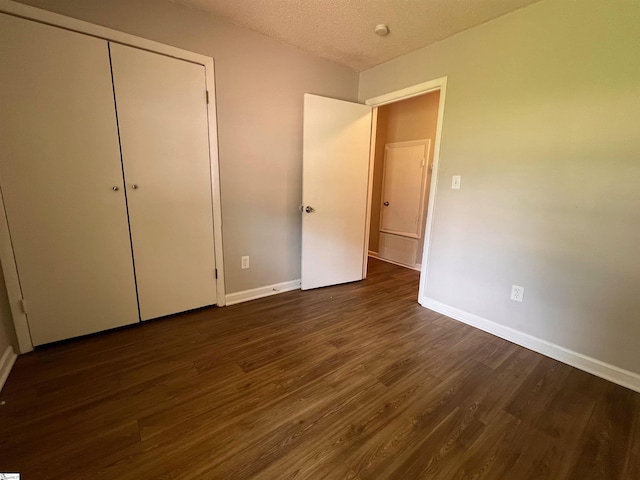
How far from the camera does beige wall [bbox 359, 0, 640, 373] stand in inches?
62.9

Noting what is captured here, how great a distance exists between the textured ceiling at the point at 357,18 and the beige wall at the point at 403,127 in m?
1.25

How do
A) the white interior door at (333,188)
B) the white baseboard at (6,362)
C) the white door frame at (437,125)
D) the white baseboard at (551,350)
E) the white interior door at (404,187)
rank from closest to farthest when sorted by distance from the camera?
1. the white baseboard at (6,362)
2. the white baseboard at (551,350)
3. the white door frame at (437,125)
4. the white interior door at (333,188)
5. the white interior door at (404,187)

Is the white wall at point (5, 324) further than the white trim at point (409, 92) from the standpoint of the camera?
No

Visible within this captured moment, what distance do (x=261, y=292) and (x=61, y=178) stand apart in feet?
5.76

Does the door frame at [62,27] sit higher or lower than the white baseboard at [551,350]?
higher

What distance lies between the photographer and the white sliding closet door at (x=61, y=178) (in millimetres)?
1604

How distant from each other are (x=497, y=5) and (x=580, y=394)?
8.28 ft

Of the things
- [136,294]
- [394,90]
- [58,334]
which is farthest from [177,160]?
[394,90]

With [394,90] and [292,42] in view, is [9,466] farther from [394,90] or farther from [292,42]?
[394,90]

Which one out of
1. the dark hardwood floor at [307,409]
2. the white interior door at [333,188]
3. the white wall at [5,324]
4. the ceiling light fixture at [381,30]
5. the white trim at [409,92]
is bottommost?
the dark hardwood floor at [307,409]

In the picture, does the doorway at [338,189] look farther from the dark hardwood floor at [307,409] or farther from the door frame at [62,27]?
the dark hardwood floor at [307,409]

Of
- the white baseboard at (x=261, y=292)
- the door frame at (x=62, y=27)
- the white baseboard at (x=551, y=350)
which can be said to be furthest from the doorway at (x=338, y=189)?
the door frame at (x=62, y=27)

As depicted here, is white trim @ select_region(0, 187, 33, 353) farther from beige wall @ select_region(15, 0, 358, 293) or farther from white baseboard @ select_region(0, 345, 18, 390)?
beige wall @ select_region(15, 0, 358, 293)

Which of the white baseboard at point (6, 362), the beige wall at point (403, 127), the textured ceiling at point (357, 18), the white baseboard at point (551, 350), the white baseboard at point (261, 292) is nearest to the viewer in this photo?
the white baseboard at point (6, 362)
